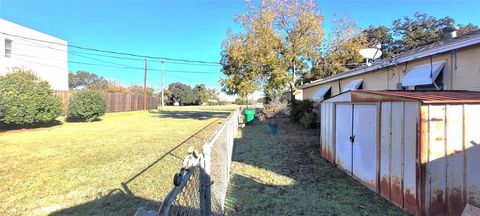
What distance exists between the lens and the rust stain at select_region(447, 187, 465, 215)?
446 centimetres

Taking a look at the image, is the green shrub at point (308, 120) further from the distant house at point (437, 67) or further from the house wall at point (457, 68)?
the house wall at point (457, 68)

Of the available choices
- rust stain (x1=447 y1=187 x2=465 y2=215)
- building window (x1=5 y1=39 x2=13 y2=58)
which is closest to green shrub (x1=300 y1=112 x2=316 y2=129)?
rust stain (x1=447 y1=187 x2=465 y2=215)

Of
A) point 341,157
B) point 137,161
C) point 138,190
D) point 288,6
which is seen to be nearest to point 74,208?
point 138,190

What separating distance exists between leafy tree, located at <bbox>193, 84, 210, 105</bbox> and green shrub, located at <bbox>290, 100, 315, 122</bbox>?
71.1m

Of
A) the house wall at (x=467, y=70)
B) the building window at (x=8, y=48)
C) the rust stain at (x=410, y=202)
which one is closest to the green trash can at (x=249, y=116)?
the house wall at (x=467, y=70)

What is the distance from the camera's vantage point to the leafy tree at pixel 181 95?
8375cm

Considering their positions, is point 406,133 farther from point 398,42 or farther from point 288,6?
point 398,42

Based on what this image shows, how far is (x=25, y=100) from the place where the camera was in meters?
15.2

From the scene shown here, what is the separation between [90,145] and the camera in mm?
11086

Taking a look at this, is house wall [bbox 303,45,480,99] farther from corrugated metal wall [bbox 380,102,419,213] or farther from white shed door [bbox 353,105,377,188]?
corrugated metal wall [bbox 380,102,419,213]

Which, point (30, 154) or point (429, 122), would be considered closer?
point (429, 122)

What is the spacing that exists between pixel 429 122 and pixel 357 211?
1692 mm

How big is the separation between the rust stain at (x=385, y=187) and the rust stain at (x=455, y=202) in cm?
94

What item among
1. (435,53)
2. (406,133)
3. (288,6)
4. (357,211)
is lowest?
(357,211)
